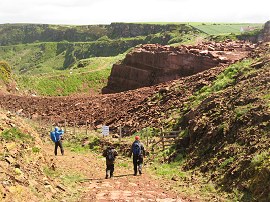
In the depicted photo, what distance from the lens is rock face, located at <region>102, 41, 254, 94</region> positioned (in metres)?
37.2

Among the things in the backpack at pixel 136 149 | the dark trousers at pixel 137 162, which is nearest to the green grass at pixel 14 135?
the backpack at pixel 136 149

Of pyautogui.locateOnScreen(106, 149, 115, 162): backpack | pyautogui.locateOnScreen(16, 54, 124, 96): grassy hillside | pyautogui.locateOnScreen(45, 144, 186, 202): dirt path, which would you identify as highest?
pyautogui.locateOnScreen(106, 149, 115, 162): backpack

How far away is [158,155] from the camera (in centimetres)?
1811

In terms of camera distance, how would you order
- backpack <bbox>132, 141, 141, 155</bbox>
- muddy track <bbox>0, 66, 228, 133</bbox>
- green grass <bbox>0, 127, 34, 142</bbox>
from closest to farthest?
1. green grass <bbox>0, 127, 34, 142</bbox>
2. backpack <bbox>132, 141, 141, 155</bbox>
3. muddy track <bbox>0, 66, 228, 133</bbox>

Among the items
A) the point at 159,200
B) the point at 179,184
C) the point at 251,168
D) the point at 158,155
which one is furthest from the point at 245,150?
Answer: the point at 158,155

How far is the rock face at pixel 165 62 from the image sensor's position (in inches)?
1463

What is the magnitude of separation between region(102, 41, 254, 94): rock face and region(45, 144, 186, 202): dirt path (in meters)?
20.4

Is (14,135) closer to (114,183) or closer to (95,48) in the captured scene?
(114,183)

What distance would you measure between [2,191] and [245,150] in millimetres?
8447

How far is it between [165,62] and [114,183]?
94.5 feet

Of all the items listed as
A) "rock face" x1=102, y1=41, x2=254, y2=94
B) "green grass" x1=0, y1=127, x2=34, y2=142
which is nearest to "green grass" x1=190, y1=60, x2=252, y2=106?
"rock face" x1=102, y1=41, x2=254, y2=94

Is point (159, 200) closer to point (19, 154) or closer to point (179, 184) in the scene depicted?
point (179, 184)

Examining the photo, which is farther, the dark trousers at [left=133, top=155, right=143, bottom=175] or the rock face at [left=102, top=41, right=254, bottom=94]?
the rock face at [left=102, top=41, right=254, bottom=94]

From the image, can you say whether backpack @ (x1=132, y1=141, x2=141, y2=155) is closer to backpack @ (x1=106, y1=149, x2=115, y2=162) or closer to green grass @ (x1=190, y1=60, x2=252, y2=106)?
backpack @ (x1=106, y1=149, x2=115, y2=162)
